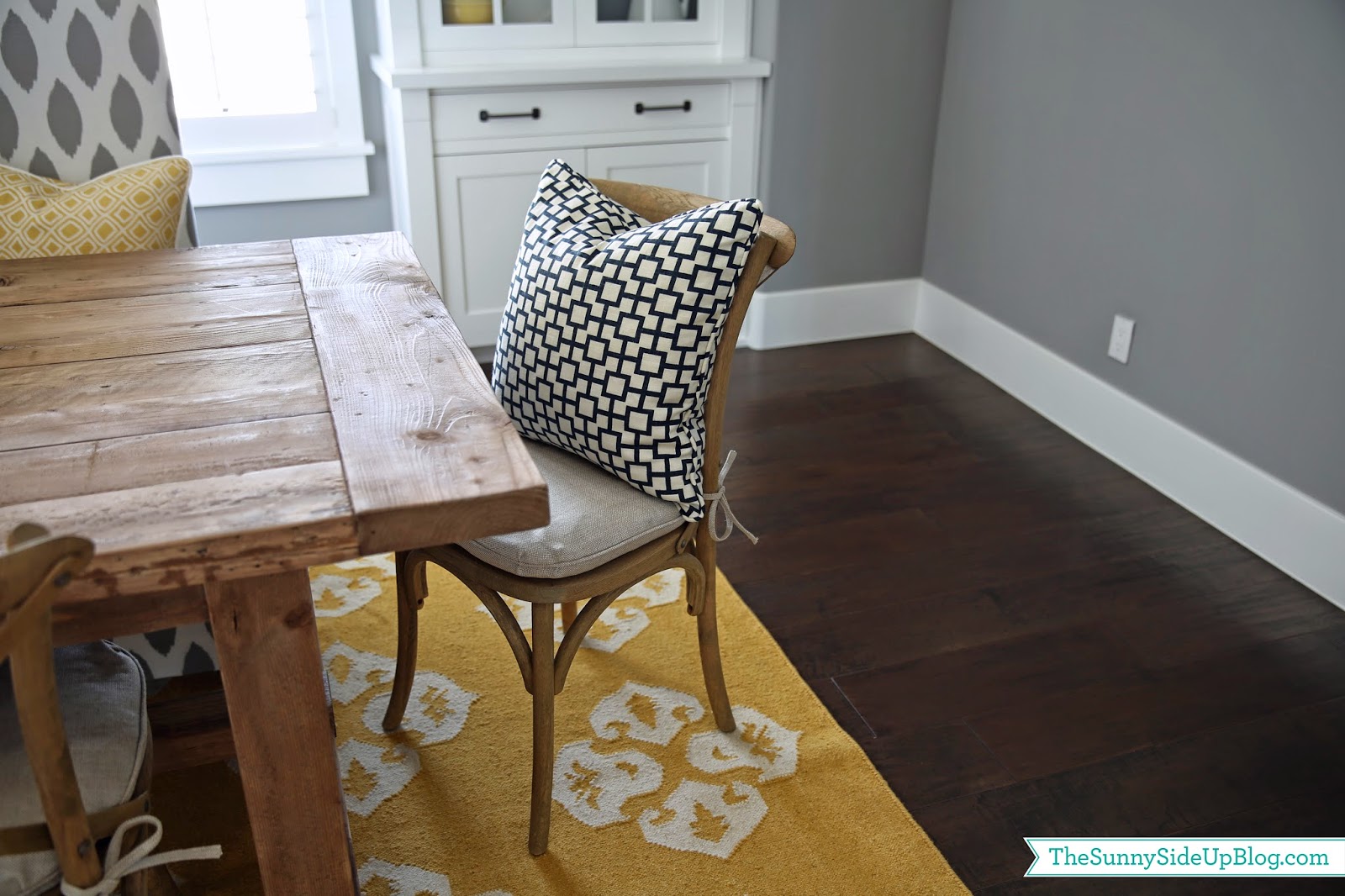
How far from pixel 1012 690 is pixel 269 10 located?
281 centimetres

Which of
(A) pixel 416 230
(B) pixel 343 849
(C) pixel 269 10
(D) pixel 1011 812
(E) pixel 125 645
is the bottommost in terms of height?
(D) pixel 1011 812

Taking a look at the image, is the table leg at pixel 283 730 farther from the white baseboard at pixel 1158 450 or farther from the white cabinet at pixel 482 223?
the white cabinet at pixel 482 223

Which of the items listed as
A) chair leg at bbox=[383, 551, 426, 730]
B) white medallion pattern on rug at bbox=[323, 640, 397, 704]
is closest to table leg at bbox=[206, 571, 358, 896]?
chair leg at bbox=[383, 551, 426, 730]

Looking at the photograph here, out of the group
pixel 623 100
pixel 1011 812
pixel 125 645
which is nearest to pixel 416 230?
pixel 623 100

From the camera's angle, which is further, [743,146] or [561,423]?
[743,146]

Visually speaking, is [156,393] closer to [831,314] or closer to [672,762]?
[672,762]

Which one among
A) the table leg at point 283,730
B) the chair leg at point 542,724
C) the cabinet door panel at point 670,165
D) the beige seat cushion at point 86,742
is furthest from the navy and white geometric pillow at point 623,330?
the cabinet door panel at point 670,165

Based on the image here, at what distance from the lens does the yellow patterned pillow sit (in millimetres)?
1878

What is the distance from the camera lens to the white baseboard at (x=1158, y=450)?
7.88 ft

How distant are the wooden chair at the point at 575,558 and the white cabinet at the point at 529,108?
1.56 meters

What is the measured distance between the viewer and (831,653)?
2.15 metres

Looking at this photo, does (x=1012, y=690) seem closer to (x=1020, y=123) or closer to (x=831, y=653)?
(x=831, y=653)

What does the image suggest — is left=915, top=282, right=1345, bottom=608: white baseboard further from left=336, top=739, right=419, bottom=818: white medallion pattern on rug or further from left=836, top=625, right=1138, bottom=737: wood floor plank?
left=336, top=739, right=419, bottom=818: white medallion pattern on rug

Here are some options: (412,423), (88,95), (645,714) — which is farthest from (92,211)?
(645,714)
